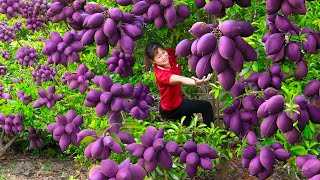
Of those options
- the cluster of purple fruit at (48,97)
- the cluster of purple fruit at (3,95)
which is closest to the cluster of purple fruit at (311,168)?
the cluster of purple fruit at (48,97)

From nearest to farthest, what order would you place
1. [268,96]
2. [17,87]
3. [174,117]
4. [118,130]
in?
[268,96], [118,130], [174,117], [17,87]

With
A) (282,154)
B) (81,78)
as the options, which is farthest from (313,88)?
(81,78)

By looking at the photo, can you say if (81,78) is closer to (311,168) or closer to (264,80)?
(264,80)

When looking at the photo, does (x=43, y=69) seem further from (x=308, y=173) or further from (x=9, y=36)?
(x=308, y=173)

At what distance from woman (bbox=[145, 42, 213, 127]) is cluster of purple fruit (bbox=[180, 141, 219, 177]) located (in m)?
0.76

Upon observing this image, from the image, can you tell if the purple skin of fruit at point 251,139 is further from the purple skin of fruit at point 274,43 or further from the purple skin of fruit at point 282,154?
the purple skin of fruit at point 274,43

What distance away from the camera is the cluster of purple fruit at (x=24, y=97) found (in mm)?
3895

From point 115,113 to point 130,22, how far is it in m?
0.45

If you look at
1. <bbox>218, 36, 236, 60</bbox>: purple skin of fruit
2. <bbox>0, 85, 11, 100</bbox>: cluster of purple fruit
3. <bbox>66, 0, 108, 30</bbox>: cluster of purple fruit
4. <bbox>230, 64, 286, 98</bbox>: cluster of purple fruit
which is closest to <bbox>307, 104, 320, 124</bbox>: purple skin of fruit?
<bbox>230, 64, 286, 98</bbox>: cluster of purple fruit

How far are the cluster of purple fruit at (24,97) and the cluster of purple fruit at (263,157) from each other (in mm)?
2095

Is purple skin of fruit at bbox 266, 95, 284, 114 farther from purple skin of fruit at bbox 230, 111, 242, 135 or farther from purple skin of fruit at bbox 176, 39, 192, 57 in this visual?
purple skin of fruit at bbox 230, 111, 242, 135

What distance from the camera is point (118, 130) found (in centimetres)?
240

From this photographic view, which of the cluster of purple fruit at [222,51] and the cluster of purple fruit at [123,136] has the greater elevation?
the cluster of purple fruit at [222,51]

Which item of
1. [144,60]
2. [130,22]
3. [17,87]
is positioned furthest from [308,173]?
[17,87]
